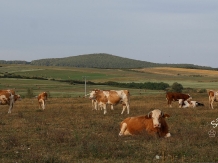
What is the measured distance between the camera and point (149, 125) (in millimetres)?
13680

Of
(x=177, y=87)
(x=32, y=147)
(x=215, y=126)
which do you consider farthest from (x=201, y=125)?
(x=177, y=87)

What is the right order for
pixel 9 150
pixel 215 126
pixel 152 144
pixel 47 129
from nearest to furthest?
pixel 9 150 < pixel 152 144 < pixel 47 129 < pixel 215 126

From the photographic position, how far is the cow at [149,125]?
528 inches

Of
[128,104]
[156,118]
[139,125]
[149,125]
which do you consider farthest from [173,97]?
[156,118]

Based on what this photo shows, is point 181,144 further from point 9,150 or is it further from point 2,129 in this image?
point 2,129

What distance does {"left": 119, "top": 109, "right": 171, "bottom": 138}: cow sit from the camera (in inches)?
528

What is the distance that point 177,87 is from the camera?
51906 millimetres

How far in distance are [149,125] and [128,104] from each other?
11.5m

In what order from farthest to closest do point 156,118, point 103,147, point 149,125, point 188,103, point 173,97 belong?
point 173,97 → point 188,103 → point 149,125 → point 156,118 → point 103,147

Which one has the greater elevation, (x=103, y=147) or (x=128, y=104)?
(x=103, y=147)

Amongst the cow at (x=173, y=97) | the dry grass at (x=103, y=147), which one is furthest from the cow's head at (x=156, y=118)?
the cow at (x=173, y=97)

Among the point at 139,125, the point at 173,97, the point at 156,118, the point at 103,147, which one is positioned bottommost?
the point at 173,97

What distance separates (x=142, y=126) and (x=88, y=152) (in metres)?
3.74

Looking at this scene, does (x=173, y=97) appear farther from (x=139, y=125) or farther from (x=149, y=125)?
(x=149, y=125)
